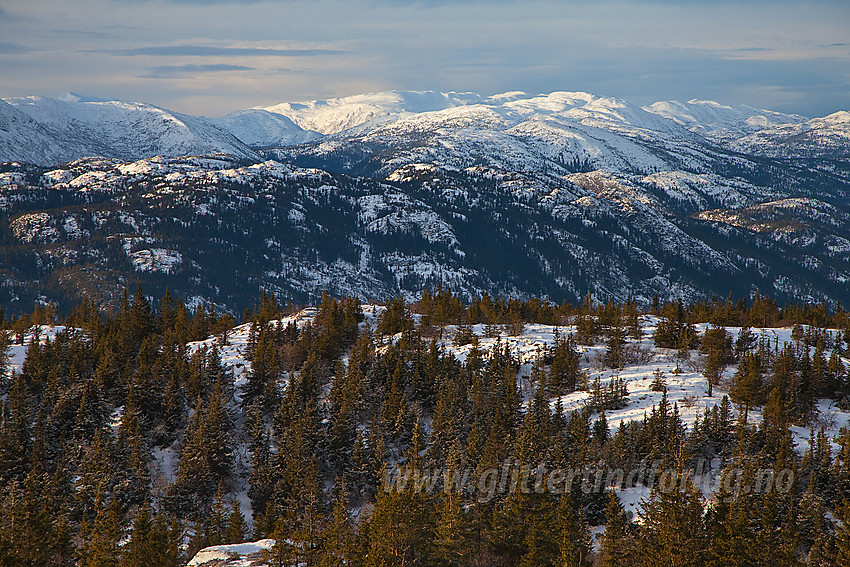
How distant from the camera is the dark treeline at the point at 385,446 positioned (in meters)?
57.6

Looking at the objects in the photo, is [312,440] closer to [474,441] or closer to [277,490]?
[277,490]

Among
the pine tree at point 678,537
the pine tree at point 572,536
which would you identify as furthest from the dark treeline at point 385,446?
the pine tree at point 572,536

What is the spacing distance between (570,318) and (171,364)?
350 feet

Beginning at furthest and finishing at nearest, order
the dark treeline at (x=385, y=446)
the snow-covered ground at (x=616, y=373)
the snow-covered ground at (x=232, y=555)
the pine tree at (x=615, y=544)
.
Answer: the snow-covered ground at (x=616, y=373) → the dark treeline at (x=385, y=446) → the snow-covered ground at (x=232, y=555) → the pine tree at (x=615, y=544)

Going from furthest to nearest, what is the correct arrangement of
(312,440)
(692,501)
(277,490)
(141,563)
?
(312,440), (277,490), (141,563), (692,501)

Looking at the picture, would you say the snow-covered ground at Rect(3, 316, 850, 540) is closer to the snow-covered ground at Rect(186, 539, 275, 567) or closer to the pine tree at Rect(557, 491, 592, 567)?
the snow-covered ground at Rect(186, 539, 275, 567)

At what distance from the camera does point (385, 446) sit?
94625mm

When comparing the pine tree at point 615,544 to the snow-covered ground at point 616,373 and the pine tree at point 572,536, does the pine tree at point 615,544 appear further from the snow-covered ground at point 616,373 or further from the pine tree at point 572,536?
the snow-covered ground at point 616,373

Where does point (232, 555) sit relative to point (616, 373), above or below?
below

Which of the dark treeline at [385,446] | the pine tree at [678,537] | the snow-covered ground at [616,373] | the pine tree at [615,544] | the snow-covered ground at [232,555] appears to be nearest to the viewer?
the pine tree at [678,537]

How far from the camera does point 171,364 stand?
374ft

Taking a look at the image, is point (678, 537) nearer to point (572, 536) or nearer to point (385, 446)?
point (572, 536)

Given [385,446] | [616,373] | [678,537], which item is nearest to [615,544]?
[678,537]

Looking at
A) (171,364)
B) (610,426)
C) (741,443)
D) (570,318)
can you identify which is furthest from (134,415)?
(570,318)
